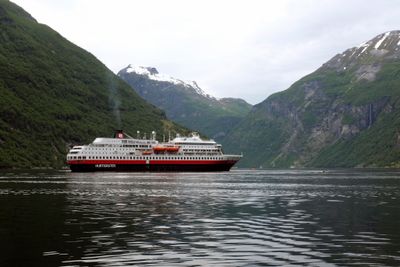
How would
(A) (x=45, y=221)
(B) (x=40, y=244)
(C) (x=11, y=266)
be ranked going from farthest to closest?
(A) (x=45, y=221) → (B) (x=40, y=244) → (C) (x=11, y=266)

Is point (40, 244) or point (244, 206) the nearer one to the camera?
point (40, 244)

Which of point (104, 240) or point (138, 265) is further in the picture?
point (104, 240)

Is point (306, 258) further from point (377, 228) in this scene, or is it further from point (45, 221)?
point (45, 221)

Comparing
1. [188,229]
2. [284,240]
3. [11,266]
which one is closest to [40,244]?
[11,266]

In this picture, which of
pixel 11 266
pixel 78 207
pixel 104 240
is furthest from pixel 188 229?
pixel 78 207

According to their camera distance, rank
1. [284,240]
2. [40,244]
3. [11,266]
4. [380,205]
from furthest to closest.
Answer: [380,205] < [284,240] < [40,244] < [11,266]

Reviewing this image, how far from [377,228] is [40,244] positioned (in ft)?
87.6

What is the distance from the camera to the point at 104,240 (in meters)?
38.0

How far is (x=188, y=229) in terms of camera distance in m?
44.2

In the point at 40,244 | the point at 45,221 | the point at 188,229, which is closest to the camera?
the point at 40,244

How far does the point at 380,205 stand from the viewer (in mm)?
68062

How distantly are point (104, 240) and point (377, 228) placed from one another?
22.4m

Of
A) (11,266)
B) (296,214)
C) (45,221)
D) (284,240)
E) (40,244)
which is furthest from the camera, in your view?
(296,214)

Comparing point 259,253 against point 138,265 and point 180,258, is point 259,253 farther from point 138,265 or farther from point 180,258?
point 138,265
